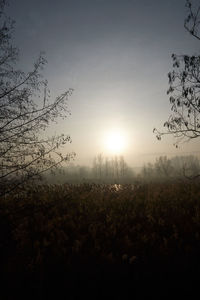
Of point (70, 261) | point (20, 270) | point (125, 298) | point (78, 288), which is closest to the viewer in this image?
point (125, 298)

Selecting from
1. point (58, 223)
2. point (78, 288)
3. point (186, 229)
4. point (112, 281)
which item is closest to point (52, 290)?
point (78, 288)

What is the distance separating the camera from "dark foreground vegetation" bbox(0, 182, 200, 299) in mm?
4121

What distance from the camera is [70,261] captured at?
4906 mm

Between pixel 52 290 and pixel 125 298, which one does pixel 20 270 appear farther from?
pixel 125 298

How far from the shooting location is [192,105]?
25.8ft

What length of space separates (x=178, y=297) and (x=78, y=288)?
1.79 metres

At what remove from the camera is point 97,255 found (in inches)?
205

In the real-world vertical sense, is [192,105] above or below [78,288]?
above

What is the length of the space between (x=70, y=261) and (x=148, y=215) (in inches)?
145

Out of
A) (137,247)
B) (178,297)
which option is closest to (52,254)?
(137,247)

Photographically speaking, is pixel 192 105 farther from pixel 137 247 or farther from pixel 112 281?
pixel 112 281

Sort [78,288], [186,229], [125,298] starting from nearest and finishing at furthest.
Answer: [125,298], [78,288], [186,229]

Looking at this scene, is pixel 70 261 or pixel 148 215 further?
pixel 148 215

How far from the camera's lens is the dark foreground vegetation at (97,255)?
4.12 metres
